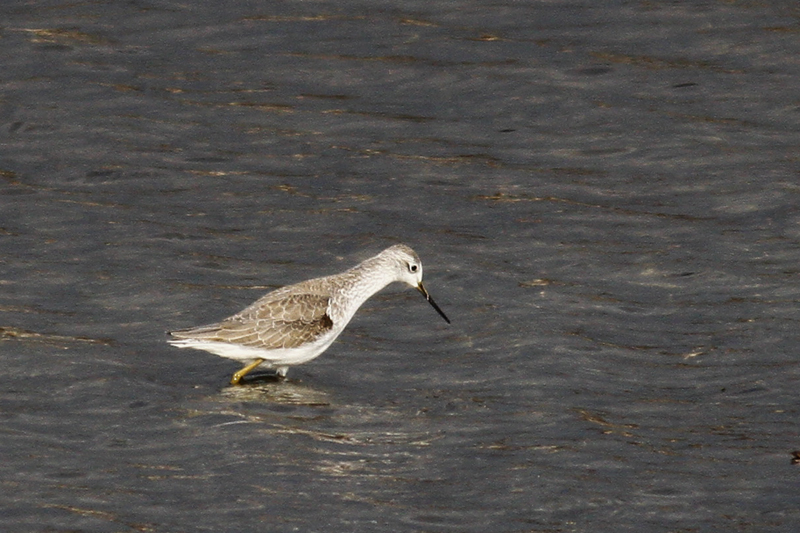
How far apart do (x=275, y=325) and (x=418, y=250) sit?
3184mm

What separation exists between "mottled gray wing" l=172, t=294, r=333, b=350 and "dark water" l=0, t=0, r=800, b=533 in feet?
1.57

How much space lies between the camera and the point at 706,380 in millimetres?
12852

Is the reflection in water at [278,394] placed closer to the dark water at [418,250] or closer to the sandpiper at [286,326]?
the dark water at [418,250]

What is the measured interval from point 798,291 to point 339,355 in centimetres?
455

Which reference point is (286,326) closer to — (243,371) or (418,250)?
(243,371)

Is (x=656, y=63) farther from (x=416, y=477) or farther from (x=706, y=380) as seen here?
(x=416, y=477)

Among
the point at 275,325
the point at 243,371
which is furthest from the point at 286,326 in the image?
the point at 243,371

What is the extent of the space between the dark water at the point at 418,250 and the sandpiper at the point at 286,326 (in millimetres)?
339

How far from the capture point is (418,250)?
51.8 feet

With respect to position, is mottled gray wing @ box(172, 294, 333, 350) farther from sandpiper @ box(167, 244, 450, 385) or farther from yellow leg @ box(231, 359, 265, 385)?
yellow leg @ box(231, 359, 265, 385)

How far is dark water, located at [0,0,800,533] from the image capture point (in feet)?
35.2

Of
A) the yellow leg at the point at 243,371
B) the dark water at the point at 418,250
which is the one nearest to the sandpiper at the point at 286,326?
the yellow leg at the point at 243,371

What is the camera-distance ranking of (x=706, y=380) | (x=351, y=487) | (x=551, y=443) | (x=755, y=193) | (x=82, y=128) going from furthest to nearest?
(x=82, y=128), (x=755, y=193), (x=706, y=380), (x=551, y=443), (x=351, y=487)

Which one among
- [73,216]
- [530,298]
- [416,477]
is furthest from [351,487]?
[73,216]
